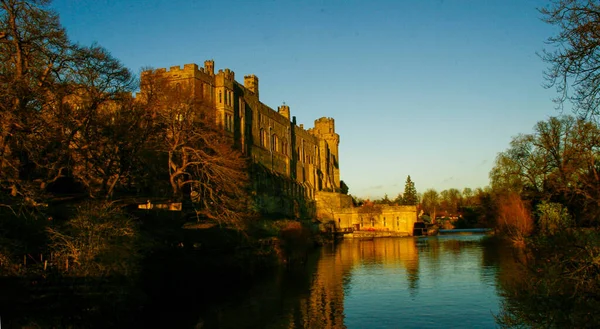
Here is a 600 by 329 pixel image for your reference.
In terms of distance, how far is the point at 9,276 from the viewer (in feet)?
47.6

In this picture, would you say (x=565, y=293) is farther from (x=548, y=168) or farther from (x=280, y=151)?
(x=280, y=151)

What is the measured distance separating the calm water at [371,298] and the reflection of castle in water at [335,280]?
32 mm

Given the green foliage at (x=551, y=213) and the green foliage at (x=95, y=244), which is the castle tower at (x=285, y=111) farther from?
the green foliage at (x=95, y=244)

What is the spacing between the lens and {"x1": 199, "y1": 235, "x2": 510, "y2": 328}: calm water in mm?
16094

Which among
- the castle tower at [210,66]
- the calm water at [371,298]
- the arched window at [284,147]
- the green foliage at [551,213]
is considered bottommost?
the calm water at [371,298]

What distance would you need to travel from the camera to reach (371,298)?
66.1 feet

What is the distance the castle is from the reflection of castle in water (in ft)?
41.0

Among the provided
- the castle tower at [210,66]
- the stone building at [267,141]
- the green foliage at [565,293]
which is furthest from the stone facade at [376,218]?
the green foliage at [565,293]

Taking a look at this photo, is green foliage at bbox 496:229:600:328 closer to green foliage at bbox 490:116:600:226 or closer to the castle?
green foliage at bbox 490:116:600:226

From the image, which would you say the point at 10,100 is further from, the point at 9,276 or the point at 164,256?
the point at 164,256

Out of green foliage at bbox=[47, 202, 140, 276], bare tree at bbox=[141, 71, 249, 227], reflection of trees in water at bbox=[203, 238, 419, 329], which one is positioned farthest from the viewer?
bare tree at bbox=[141, 71, 249, 227]

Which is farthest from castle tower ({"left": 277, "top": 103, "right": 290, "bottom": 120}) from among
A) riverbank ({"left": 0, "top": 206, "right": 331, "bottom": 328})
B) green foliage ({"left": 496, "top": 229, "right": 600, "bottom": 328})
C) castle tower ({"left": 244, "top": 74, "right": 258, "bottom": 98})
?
green foliage ({"left": 496, "top": 229, "right": 600, "bottom": 328})

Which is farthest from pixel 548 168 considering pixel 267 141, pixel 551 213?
pixel 267 141

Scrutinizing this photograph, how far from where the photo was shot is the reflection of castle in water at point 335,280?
16.5 meters
